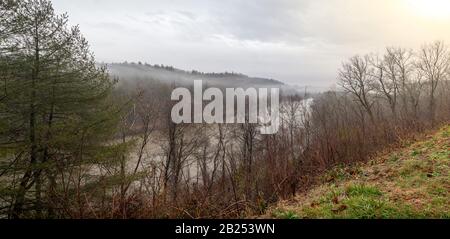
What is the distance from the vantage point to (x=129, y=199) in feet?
16.6

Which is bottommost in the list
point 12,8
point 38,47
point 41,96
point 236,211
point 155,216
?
point 236,211

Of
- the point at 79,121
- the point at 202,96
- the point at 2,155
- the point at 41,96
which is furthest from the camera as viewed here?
the point at 202,96

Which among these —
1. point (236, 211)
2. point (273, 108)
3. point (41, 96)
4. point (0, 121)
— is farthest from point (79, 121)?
point (273, 108)

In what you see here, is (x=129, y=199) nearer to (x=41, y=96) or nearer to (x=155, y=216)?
(x=155, y=216)

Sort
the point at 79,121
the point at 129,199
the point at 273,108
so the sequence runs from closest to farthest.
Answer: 1. the point at 129,199
2. the point at 79,121
3. the point at 273,108

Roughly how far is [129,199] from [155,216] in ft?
1.61

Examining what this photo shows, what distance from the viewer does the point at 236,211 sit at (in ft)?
21.9
